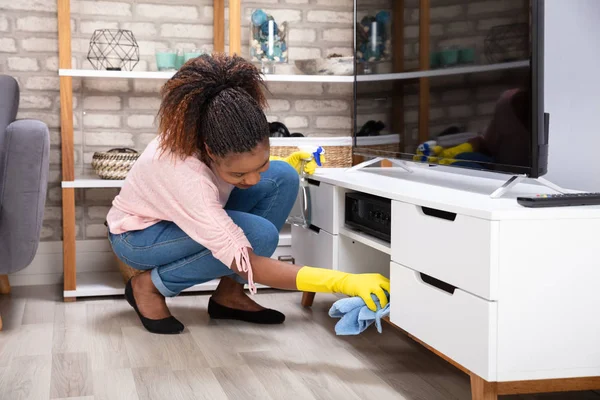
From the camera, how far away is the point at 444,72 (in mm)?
2133

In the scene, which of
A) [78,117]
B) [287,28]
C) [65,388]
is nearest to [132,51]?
[78,117]

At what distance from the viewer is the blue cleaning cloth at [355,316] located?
190 cm

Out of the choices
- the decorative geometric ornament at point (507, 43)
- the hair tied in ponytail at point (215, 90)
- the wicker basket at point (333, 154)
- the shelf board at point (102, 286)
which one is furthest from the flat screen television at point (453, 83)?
the shelf board at point (102, 286)

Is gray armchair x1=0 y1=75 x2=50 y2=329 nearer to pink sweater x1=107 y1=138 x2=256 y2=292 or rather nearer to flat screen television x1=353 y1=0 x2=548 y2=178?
pink sweater x1=107 y1=138 x2=256 y2=292

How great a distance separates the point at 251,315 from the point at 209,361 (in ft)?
1.39

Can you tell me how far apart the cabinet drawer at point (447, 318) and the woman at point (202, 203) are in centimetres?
7

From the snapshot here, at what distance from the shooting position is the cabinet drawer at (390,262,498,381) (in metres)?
1.55

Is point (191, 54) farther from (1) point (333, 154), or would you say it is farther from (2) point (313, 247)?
(2) point (313, 247)

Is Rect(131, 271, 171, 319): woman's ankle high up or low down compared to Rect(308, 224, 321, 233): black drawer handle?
down

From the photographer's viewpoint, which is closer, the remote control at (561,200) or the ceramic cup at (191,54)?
the remote control at (561,200)

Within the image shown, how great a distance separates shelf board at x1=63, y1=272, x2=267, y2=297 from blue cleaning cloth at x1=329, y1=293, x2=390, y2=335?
1129mm

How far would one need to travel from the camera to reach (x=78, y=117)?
3174mm

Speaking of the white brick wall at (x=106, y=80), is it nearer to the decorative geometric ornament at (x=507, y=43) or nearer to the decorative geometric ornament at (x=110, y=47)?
the decorative geometric ornament at (x=110, y=47)

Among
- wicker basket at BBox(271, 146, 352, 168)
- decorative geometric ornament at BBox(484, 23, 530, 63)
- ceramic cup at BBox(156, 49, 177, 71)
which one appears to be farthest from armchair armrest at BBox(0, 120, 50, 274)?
decorative geometric ornament at BBox(484, 23, 530, 63)
